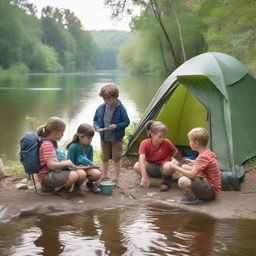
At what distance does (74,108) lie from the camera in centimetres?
1977

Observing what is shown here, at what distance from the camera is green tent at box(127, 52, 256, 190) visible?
5.89m

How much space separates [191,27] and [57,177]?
3328 centimetres

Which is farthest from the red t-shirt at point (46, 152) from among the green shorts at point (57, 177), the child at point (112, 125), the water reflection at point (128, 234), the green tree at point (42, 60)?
the green tree at point (42, 60)

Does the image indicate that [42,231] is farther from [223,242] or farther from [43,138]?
[223,242]

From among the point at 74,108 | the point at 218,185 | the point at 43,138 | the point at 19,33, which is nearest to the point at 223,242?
the point at 218,185

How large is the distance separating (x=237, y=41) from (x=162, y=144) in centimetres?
808

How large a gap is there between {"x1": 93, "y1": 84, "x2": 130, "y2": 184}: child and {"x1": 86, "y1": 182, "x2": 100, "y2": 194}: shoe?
20.3 inches

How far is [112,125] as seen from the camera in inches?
234

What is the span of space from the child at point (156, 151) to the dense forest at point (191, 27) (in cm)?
557

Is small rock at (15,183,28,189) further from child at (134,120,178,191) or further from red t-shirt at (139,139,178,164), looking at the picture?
red t-shirt at (139,139,178,164)

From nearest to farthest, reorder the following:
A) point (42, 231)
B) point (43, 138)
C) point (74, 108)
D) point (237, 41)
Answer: point (42, 231) → point (43, 138) → point (237, 41) → point (74, 108)

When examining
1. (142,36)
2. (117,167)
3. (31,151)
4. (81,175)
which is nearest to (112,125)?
(117,167)

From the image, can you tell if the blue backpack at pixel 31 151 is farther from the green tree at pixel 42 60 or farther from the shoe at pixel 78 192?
the green tree at pixel 42 60

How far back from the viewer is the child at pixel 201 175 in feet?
16.3
